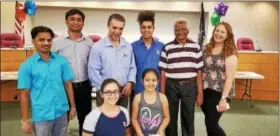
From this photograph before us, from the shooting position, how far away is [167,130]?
2475 mm

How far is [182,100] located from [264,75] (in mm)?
3562

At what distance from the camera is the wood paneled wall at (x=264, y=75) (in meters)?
5.22

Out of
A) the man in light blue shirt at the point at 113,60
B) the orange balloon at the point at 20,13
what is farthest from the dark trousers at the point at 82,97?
the orange balloon at the point at 20,13

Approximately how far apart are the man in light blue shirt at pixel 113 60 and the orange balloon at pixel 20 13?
15.0 ft

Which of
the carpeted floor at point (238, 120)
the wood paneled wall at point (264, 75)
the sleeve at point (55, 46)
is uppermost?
the sleeve at point (55, 46)

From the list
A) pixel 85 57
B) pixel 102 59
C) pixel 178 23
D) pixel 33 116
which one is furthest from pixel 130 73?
pixel 33 116

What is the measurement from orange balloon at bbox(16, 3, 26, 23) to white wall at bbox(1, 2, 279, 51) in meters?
0.70

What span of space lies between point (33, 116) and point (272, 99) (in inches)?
185

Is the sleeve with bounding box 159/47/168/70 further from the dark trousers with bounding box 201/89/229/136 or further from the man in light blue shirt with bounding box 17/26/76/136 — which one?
the man in light blue shirt with bounding box 17/26/76/136

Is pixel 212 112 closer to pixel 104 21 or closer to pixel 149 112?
pixel 149 112

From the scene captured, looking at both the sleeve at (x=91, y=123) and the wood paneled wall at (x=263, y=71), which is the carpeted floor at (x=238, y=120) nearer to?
the wood paneled wall at (x=263, y=71)

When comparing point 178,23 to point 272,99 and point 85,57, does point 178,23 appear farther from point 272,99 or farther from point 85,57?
point 272,99

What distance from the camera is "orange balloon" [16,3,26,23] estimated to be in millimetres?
5980

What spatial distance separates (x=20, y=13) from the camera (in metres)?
6.27
